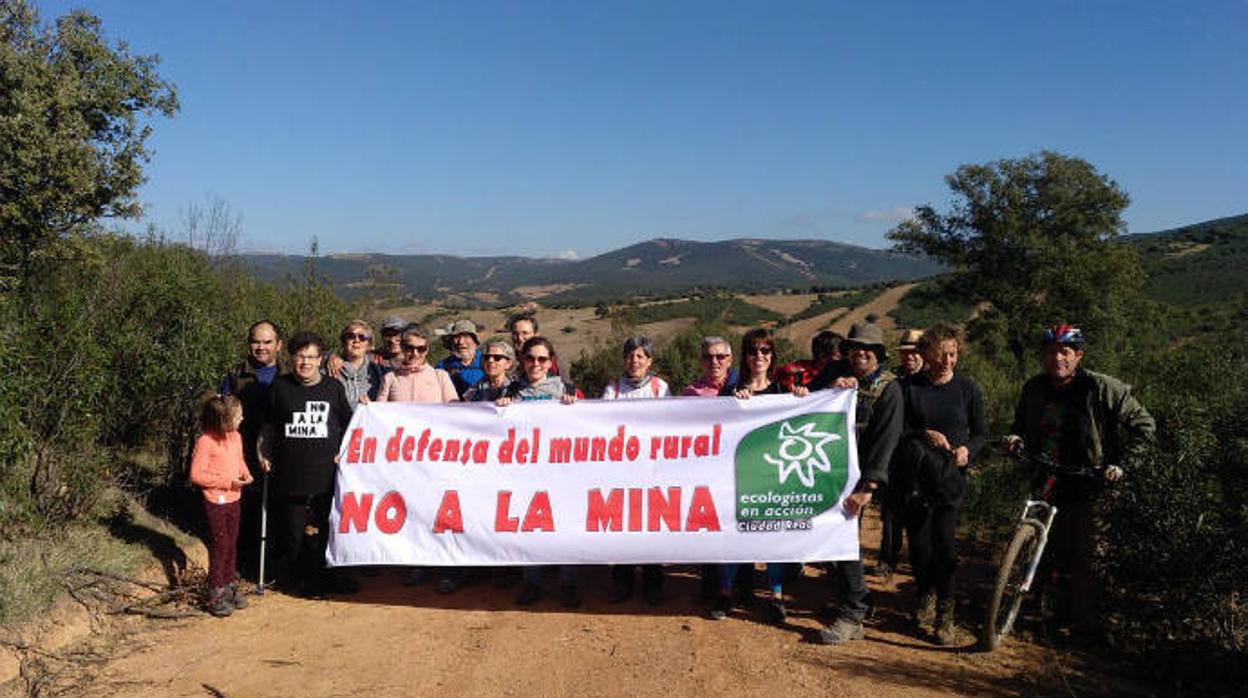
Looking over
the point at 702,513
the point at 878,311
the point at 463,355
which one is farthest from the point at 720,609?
the point at 878,311

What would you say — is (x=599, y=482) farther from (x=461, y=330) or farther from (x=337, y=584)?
(x=337, y=584)

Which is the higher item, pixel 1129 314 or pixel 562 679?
pixel 1129 314

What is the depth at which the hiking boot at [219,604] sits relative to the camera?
203 inches

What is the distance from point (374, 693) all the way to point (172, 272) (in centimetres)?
511

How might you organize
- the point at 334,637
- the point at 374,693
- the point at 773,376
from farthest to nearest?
the point at 773,376 < the point at 334,637 < the point at 374,693

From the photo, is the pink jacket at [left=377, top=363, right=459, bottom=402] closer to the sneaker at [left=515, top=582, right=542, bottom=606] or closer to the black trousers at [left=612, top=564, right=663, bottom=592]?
the sneaker at [left=515, top=582, right=542, bottom=606]

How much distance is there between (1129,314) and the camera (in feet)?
97.6

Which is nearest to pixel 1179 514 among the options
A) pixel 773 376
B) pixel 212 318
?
pixel 773 376

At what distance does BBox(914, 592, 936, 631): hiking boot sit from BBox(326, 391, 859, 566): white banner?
0.60 meters

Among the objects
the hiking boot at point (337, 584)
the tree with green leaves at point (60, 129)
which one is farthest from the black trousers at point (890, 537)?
the tree with green leaves at point (60, 129)

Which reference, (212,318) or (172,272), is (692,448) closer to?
(212,318)

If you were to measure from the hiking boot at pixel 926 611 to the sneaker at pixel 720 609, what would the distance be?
1.21m

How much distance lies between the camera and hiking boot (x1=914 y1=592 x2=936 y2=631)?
4895 millimetres

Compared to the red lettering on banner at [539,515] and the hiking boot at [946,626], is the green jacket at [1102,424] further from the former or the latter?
the red lettering on banner at [539,515]
